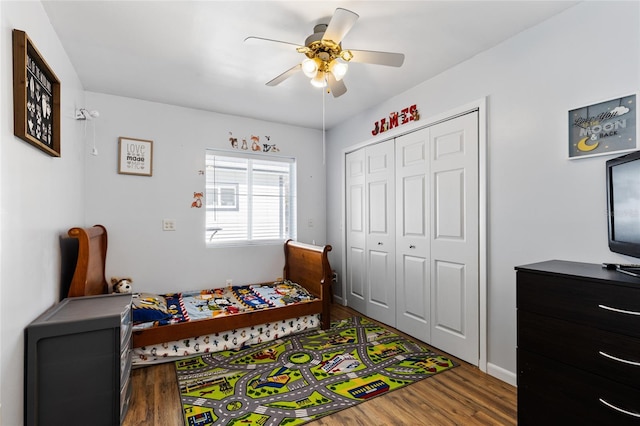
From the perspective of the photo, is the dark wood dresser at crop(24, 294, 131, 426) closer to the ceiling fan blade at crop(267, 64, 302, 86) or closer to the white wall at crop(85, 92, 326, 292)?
the white wall at crop(85, 92, 326, 292)

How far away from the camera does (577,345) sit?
1411 mm

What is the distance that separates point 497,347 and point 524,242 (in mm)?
808

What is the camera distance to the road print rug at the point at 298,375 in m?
1.88

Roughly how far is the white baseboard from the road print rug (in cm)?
27

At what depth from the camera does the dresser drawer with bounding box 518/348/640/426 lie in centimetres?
128

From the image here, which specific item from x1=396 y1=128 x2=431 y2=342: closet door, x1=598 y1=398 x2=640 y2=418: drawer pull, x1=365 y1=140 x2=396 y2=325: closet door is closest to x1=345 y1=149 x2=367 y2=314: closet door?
x1=365 y1=140 x2=396 y2=325: closet door

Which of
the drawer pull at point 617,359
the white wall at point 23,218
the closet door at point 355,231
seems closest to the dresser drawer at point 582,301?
the drawer pull at point 617,359

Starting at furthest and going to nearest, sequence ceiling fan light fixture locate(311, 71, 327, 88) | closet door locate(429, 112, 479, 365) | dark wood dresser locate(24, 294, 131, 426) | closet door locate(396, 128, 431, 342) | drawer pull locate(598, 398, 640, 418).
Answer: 1. closet door locate(396, 128, 431, 342)
2. closet door locate(429, 112, 479, 365)
3. ceiling fan light fixture locate(311, 71, 327, 88)
4. dark wood dresser locate(24, 294, 131, 426)
5. drawer pull locate(598, 398, 640, 418)

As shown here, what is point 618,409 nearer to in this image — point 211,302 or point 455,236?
point 455,236

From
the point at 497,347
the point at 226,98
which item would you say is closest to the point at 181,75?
the point at 226,98

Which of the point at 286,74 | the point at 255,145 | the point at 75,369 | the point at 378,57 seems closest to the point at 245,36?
the point at 286,74

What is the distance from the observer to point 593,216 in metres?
1.76

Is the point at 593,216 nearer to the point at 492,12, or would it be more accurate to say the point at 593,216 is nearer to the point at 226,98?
the point at 492,12

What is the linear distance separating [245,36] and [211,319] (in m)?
2.23
